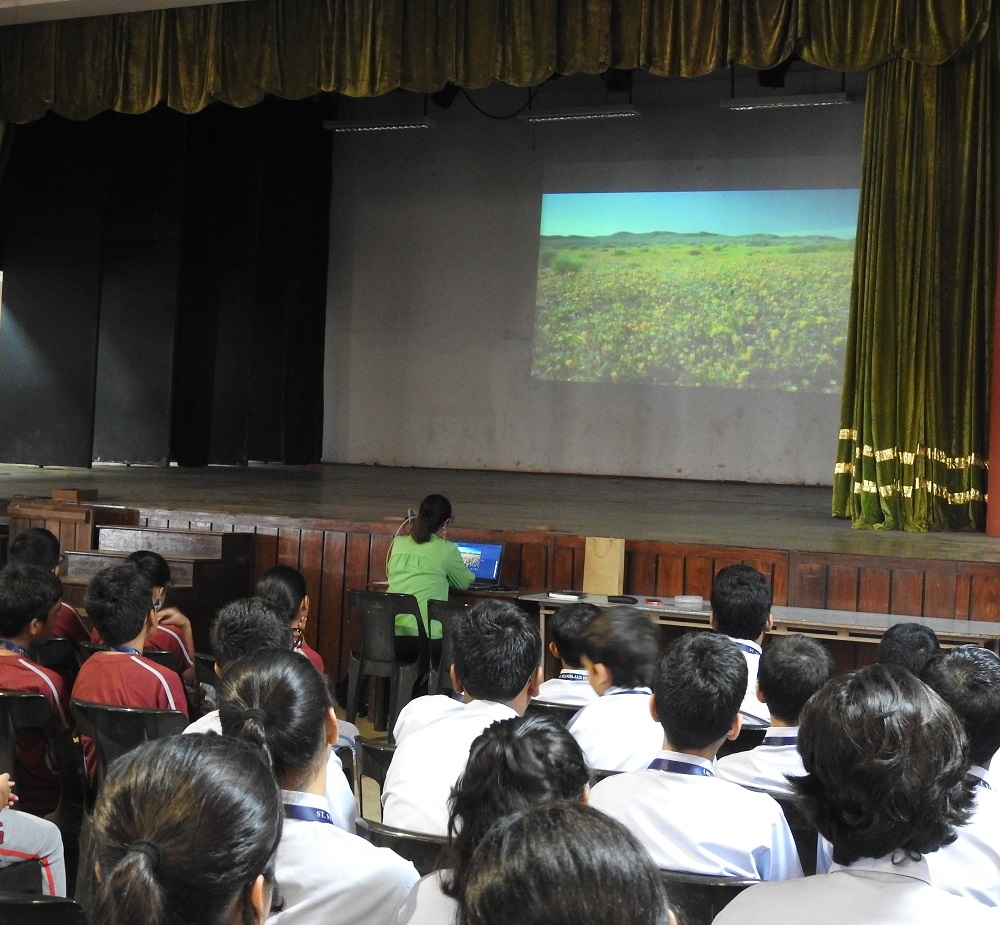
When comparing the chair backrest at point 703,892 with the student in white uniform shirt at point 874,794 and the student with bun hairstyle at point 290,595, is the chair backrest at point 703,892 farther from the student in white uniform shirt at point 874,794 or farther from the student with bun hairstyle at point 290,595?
the student with bun hairstyle at point 290,595

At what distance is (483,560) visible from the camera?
5.39 metres

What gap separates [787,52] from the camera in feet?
21.1

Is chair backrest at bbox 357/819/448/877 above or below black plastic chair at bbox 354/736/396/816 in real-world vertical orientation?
above

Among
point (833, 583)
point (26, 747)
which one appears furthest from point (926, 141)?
point (26, 747)

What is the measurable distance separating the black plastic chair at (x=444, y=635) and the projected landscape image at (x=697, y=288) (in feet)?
22.9

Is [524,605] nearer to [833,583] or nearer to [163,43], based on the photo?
[833,583]

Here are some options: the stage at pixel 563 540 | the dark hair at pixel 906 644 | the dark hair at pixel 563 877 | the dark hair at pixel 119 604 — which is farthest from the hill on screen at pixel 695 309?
the dark hair at pixel 563 877

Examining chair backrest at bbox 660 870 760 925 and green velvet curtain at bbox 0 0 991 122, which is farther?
green velvet curtain at bbox 0 0 991 122

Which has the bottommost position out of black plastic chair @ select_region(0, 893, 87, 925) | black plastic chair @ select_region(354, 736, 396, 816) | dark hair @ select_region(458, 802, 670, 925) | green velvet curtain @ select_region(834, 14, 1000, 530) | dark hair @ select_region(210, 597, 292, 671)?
black plastic chair @ select_region(354, 736, 396, 816)

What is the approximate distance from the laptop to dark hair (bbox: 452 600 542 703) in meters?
2.95

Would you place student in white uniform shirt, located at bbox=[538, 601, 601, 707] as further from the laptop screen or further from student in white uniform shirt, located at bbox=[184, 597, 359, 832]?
the laptop screen

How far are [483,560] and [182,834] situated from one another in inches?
175

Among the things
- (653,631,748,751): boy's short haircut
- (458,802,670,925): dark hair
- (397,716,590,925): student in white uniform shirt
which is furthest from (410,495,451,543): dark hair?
(458,802,670,925): dark hair

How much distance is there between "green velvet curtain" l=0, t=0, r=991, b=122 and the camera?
6301 millimetres
